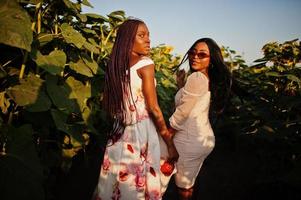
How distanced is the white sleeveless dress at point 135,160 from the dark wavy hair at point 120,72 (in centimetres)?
5

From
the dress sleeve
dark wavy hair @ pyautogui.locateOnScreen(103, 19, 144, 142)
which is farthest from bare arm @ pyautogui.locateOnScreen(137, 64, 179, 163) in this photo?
the dress sleeve

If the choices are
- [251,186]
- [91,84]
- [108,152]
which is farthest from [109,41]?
[251,186]

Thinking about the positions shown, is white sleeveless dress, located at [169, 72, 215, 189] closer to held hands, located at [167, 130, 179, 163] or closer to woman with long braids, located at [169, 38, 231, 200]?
woman with long braids, located at [169, 38, 231, 200]

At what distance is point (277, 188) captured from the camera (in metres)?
3.57

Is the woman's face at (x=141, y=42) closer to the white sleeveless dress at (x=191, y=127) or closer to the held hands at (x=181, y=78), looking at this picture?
the white sleeveless dress at (x=191, y=127)

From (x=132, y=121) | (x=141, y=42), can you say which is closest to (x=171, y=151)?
(x=132, y=121)

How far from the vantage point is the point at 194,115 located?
226cm

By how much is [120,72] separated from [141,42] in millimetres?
260

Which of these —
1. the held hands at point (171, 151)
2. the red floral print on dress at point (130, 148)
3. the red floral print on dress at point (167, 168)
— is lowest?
the red floral print on dress at point (167, 168)

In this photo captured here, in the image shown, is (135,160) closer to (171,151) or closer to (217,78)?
(171,151)

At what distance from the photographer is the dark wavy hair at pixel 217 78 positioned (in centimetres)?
241

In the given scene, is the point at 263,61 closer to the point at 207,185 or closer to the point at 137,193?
the point at 207,185

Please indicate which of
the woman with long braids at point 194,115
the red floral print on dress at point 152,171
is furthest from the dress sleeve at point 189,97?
the red floral print on dress at point 152,171

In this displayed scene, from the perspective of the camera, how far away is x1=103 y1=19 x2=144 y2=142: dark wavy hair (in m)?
1.92
